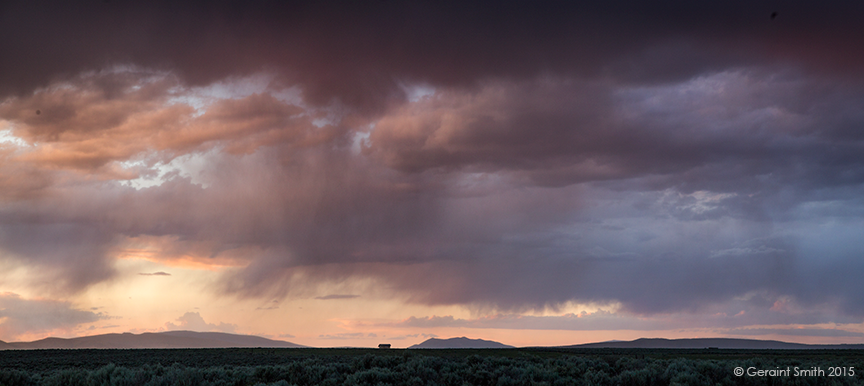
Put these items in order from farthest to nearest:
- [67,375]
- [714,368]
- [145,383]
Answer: [714,368] → [67,375] → [145,383]

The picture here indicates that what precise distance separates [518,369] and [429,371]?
4521mm

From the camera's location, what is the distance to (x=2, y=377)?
2398 cm

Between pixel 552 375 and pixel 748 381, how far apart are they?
7.98 m

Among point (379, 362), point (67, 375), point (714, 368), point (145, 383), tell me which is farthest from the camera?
point (379, 362)

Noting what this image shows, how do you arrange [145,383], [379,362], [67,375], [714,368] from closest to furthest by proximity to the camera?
[145,383] < [67,375] < [714,368] < [379,362]

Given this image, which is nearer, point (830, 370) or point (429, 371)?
point (429, 371)

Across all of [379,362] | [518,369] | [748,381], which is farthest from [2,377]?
[748,381]

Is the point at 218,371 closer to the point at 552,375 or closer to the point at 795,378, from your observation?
the point at 552,375

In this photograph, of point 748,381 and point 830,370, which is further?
point 830,370

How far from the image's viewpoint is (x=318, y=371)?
25828 millimetres

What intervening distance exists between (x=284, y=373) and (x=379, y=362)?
17.1 ft

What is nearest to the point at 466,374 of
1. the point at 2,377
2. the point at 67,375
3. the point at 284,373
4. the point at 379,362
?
the point at 379,362

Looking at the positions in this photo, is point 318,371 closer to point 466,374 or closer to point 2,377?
point 466,374

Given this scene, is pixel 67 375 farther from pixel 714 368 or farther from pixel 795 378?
pixel 795 378
